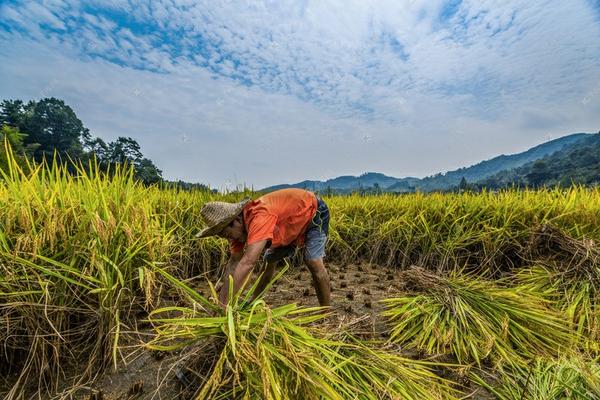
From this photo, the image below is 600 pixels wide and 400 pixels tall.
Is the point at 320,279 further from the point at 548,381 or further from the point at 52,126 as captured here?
the point at 52,126

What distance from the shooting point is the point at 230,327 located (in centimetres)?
119

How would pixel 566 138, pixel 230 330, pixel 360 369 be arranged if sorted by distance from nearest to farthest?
pixel 230 330 < pixel 360 369 < pixel 566 138

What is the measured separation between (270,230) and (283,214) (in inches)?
18.5

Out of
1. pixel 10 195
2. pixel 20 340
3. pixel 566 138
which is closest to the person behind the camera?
pixel 20 340

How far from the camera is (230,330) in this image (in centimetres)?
118

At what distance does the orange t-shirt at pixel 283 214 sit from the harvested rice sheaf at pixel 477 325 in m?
0.94

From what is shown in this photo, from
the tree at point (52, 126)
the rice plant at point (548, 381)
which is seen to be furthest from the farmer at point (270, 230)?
the tree at point (52, 126)

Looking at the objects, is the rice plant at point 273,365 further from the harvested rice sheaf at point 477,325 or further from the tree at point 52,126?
the tree at point 52,126

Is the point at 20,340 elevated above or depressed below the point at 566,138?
below

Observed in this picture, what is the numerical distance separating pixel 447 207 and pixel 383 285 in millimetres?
1602

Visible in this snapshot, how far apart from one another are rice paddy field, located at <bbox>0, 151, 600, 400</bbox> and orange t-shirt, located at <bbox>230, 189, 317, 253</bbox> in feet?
1.35

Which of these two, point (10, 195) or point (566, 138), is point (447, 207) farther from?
point (566, 138)

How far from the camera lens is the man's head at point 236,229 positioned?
7.27 ft

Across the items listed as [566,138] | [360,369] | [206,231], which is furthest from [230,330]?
[566,138]
